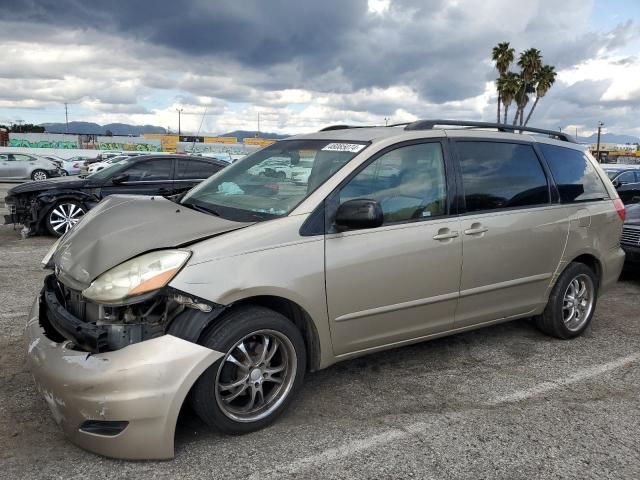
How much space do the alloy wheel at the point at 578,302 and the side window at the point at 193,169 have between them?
6740 millimetres

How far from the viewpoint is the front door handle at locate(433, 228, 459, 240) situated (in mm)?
3717

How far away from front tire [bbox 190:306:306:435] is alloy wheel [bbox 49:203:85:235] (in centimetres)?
720

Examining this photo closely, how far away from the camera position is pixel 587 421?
3365mm

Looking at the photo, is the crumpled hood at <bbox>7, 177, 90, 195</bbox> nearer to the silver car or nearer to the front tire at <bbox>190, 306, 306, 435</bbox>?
the front tire at <bbox>190, 306, 306, 435</bbox>

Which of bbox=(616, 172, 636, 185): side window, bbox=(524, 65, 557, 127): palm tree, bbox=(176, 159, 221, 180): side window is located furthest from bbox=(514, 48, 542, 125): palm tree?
bbox=(176, 159, 221, 180): side window

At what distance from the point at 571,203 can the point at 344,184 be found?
2.32 meters

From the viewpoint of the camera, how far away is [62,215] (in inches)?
365

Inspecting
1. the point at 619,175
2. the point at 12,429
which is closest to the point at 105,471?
the point at 12,429

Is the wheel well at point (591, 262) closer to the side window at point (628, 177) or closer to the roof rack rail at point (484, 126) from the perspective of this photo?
the roof rack rail at point (484, 126)

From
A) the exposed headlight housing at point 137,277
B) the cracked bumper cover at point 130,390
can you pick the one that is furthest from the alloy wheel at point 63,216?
A: the cracked bumper cover at point 130,390

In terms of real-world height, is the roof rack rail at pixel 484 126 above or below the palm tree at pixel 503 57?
below

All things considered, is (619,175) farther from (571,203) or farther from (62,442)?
(62,442)

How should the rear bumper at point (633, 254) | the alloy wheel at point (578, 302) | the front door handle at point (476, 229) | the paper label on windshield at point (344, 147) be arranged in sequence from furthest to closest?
the rear bumper at point (633, 254) → the alloy wheel at point (578, 302) → the front door handle at point (476, 229) → the paper label on windshield at point (344, 147)

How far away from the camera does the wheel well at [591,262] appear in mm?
4855
